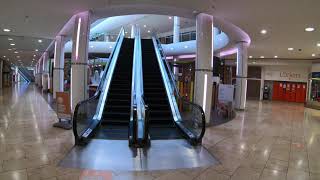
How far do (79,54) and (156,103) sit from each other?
2848 mm

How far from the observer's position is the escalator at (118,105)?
6.37m

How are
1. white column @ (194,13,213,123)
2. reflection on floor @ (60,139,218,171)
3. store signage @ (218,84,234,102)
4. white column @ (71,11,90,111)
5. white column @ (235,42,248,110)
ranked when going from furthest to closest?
white column @ (235,42,248,110), store signage @ (218,84,234,102), white column @ (71,11,90,111), white column @ (194,13,213,123), reflection on floor @ (60,139,218,171)

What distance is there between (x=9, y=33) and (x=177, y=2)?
8346mm

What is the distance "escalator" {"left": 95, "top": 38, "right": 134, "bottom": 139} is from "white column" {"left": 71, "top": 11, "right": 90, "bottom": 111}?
1.01m

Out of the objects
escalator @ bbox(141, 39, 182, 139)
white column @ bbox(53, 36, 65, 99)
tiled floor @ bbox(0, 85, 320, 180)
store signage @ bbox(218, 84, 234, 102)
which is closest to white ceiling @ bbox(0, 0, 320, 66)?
store signage @ bbox(218, 84, 234, 102)

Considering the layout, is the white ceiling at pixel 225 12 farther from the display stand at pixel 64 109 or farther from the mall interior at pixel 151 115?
the display stand at pixel 64 109

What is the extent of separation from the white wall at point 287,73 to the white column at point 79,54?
60.6 ft

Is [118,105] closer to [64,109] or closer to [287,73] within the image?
[64,109]

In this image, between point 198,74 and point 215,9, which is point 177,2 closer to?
point 215,9

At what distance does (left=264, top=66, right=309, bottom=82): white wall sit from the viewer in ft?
68.3

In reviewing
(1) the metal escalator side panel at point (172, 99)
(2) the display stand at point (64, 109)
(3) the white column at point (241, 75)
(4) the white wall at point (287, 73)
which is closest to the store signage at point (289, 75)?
(4) the white wall at point (287, 73)

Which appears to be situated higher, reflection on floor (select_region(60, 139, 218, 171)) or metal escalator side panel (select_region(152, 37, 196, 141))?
metal escalator side panel (select_region(152, 37, 196, 141))

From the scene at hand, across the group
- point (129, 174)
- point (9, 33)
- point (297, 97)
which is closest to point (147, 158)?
point (129, 174)

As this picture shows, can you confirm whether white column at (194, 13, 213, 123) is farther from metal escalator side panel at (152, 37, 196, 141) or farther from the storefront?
the storefront
